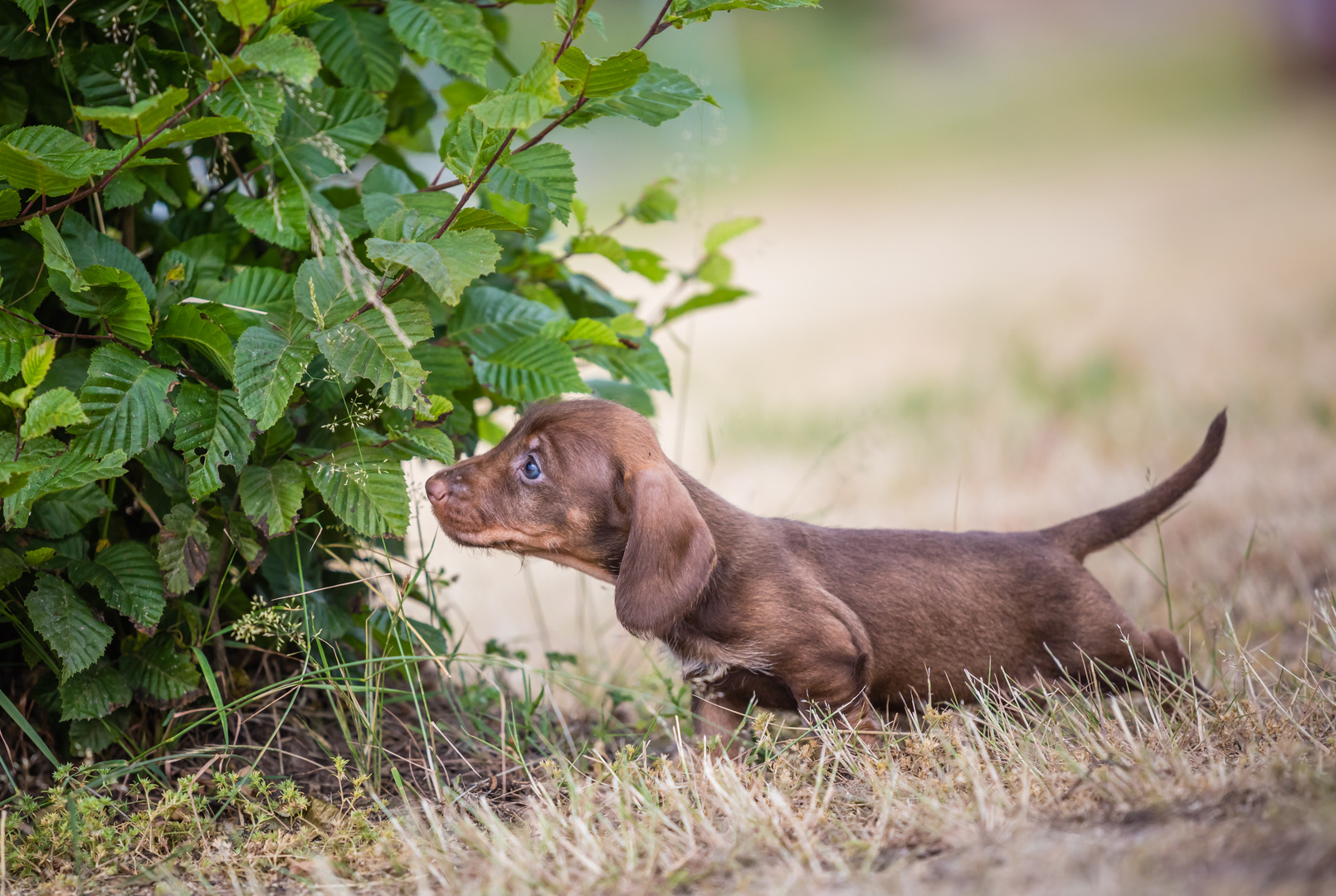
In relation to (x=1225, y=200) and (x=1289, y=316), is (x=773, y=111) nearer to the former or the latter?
(x=1225, y=200)

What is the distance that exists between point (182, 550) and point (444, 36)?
147cm

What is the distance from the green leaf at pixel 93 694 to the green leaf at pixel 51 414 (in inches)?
25.6

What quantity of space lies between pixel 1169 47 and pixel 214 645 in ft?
83.5

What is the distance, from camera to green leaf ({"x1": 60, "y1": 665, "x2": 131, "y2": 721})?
281 cm

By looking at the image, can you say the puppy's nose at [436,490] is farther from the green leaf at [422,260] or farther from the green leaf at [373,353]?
the green leaf at [422,260]

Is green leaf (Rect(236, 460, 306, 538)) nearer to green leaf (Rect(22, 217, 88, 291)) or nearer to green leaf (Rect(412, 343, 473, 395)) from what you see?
green leaf (Rect(412, 343, 473, 395))

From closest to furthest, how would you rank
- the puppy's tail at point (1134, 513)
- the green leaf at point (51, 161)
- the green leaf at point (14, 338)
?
the green leaf at point (51, 161)
the green leaf at point (14, 338)
the puppy's tail at point (1134, 513)

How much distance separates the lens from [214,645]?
3.18 m

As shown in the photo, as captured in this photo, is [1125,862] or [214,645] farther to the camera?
[214,645]

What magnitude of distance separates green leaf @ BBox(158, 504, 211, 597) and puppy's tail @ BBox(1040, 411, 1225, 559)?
2.57 meters

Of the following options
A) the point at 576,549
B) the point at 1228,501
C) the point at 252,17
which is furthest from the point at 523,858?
the point at 1228,501

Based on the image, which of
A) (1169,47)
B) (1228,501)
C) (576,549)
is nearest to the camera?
(576,549)

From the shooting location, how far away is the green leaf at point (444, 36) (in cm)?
286

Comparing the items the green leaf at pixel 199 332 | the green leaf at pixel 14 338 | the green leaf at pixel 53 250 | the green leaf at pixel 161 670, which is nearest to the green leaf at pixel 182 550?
the green leaf at pixel 161 670
